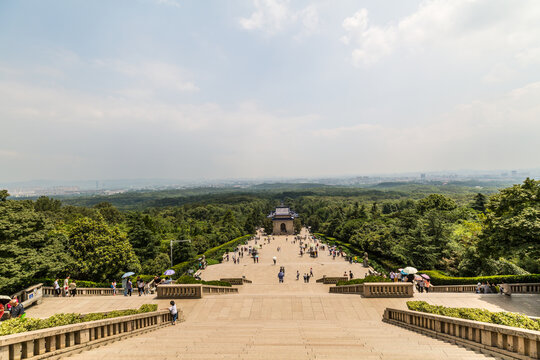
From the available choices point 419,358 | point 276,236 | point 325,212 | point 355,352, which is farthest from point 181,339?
point 325,212

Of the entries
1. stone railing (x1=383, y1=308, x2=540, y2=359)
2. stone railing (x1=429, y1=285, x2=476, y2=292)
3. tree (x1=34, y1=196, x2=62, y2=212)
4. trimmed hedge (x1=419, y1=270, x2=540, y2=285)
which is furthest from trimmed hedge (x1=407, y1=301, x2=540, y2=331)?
tree (x1=34, y1=196, x2=62, y2=212)

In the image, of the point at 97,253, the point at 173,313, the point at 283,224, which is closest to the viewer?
the point at 173,313

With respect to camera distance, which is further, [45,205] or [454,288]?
[45,205]

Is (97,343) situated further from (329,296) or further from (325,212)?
(325,212)

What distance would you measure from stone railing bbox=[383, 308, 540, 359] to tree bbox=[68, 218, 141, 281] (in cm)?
2330

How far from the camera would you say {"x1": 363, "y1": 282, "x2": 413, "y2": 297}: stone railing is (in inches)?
594

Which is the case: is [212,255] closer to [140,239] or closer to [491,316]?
[140,239]

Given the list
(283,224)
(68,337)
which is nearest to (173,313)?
(68,337)

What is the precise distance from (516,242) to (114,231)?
31.6 meters

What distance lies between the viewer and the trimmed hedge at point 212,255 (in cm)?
3400

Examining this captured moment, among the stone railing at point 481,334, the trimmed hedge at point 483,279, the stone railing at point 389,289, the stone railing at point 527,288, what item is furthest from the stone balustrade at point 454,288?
the stone railing at point 481,334

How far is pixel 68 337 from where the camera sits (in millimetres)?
7340

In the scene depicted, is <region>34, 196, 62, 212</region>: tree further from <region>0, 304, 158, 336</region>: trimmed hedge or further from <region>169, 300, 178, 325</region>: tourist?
<region>0, 304, 158, 336</region>: trimmed hedge

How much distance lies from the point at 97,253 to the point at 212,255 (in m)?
23.5
